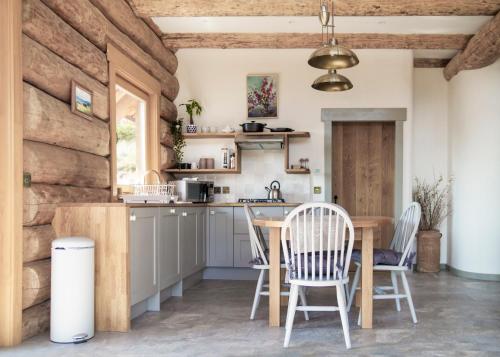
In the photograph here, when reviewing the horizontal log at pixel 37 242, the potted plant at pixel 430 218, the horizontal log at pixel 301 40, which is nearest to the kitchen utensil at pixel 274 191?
the horizontal log at pixel 301 40

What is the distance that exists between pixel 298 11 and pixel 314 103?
1.83 metres

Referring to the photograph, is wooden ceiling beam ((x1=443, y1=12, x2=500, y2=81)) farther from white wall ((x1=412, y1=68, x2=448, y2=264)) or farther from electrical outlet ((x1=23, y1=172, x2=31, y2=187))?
electrical outlet ((x1=23, y1=172, x2=31, y2=187))

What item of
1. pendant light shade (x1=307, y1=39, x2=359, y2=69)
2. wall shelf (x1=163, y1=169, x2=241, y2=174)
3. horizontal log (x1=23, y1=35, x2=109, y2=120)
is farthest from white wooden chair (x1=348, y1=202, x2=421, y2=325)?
wall shelf (x1=163, y1=169, x2=241, y2=174)

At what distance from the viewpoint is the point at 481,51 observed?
18.7 ft

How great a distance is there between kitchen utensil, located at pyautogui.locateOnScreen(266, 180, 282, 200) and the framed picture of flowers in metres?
0.88

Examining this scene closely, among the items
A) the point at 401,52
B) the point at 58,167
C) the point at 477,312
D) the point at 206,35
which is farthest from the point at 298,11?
the point at 477,312

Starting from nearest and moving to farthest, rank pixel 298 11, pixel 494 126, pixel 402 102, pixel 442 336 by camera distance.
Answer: pixel 442 336 < pixel 298 11 < pixel 494 126 < pixel 402 102

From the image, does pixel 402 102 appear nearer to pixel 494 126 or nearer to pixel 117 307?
pixel 494 126

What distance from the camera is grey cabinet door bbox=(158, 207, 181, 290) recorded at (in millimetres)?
4398

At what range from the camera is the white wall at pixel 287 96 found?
6664 mm

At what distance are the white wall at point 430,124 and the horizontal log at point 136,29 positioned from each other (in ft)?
11.1

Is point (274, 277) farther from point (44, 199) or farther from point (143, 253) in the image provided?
point (44, 199)

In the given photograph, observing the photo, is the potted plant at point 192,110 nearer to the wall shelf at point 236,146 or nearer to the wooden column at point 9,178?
the wall shelf at point 236,146

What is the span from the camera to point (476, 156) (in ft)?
20.7
